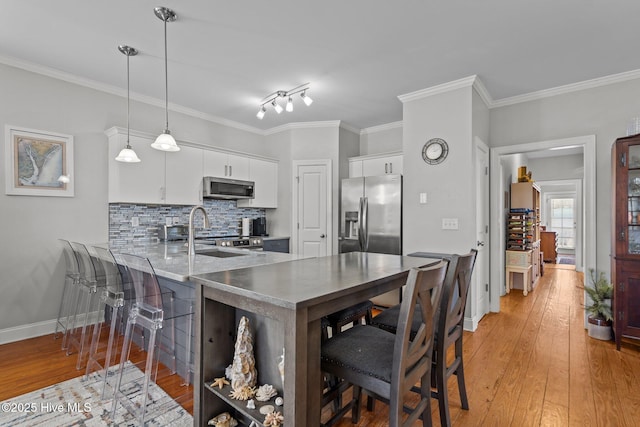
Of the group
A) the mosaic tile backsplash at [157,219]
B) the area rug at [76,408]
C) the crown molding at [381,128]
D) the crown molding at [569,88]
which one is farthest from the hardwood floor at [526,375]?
the crown molding at [381,128]

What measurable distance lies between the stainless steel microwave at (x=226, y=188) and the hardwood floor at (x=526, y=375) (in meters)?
2.24

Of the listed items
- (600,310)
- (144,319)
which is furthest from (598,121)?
(144,319)

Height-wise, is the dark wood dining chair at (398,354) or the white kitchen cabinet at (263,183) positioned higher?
the white kitchen cabinet at (263,183)

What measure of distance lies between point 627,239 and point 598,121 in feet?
4.34

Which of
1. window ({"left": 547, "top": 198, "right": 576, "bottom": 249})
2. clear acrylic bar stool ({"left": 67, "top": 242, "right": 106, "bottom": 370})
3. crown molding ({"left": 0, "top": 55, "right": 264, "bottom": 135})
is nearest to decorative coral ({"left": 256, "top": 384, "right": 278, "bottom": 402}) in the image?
clear acrylic bar stool ({"left": 67, "top": 242, "right": 106, "bottom": 370})

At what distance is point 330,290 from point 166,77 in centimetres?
315

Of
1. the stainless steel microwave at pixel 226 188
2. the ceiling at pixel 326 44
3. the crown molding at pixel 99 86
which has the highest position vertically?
the ceiling at pixel 326 44

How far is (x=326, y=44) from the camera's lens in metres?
2.72

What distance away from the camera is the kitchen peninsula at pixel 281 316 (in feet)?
3.73

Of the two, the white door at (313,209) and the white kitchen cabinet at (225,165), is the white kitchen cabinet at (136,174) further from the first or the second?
the white door at (313,209)

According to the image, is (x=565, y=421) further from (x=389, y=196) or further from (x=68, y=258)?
(x=68, y=258)

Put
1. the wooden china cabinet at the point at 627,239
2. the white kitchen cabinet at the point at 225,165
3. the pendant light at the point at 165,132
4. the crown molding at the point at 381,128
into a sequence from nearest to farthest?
the pendant light at the point at 165,132
the wooden china cabinet at the point at 627,239
the white kitchen cabinet at the point at 225,165
the crown molding at the point at 381,128

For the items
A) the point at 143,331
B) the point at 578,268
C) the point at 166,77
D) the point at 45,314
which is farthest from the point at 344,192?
the point at 578,268

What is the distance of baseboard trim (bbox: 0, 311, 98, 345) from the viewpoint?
9.77 feet
